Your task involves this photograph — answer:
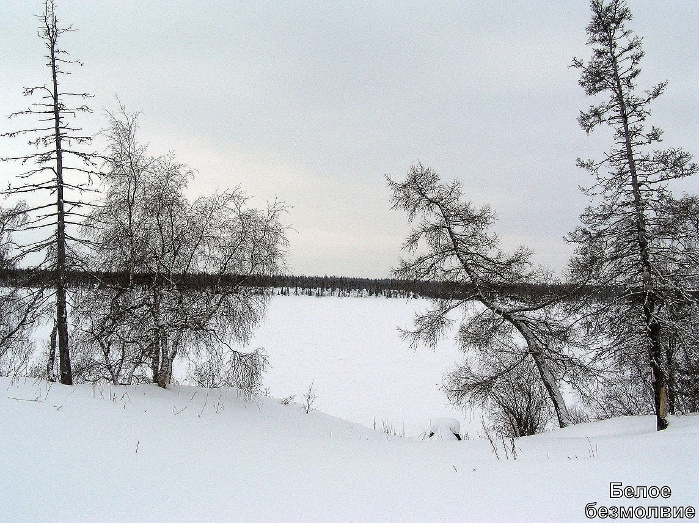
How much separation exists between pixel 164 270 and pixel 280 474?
10477 millimetres

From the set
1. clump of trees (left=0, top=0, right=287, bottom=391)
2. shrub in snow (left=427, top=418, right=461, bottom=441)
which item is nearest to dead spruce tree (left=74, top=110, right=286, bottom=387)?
clump of trees (left=0, top=0, right=287, bottom=391)

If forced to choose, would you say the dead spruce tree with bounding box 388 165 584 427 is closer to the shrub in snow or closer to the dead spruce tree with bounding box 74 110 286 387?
the shrub in snow

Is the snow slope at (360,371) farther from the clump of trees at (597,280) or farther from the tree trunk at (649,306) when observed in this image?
the tree trunk at (649,306)

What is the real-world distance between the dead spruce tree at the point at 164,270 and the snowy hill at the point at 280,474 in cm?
453

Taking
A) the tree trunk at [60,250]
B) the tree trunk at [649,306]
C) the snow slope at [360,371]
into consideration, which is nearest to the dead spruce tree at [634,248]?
the tree trunk at [649,306]

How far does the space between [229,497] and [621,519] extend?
470cm

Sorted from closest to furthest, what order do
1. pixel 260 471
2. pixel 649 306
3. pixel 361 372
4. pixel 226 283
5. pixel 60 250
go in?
1. pixel 260 471
2. pixel 649 306
3. pixel 60 250
4. pixel 226 283
5. pixel 361 372

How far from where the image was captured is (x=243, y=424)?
11.3 m

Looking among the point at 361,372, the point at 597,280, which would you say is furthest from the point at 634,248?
the point at 361,372

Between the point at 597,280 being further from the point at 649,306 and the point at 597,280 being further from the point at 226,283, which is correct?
the point at 226,283

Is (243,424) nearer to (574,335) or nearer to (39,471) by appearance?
(39,471)

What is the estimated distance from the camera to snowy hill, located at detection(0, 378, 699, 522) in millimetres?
4848

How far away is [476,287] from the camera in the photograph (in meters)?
16.2

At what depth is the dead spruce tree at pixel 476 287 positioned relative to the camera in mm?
15945
